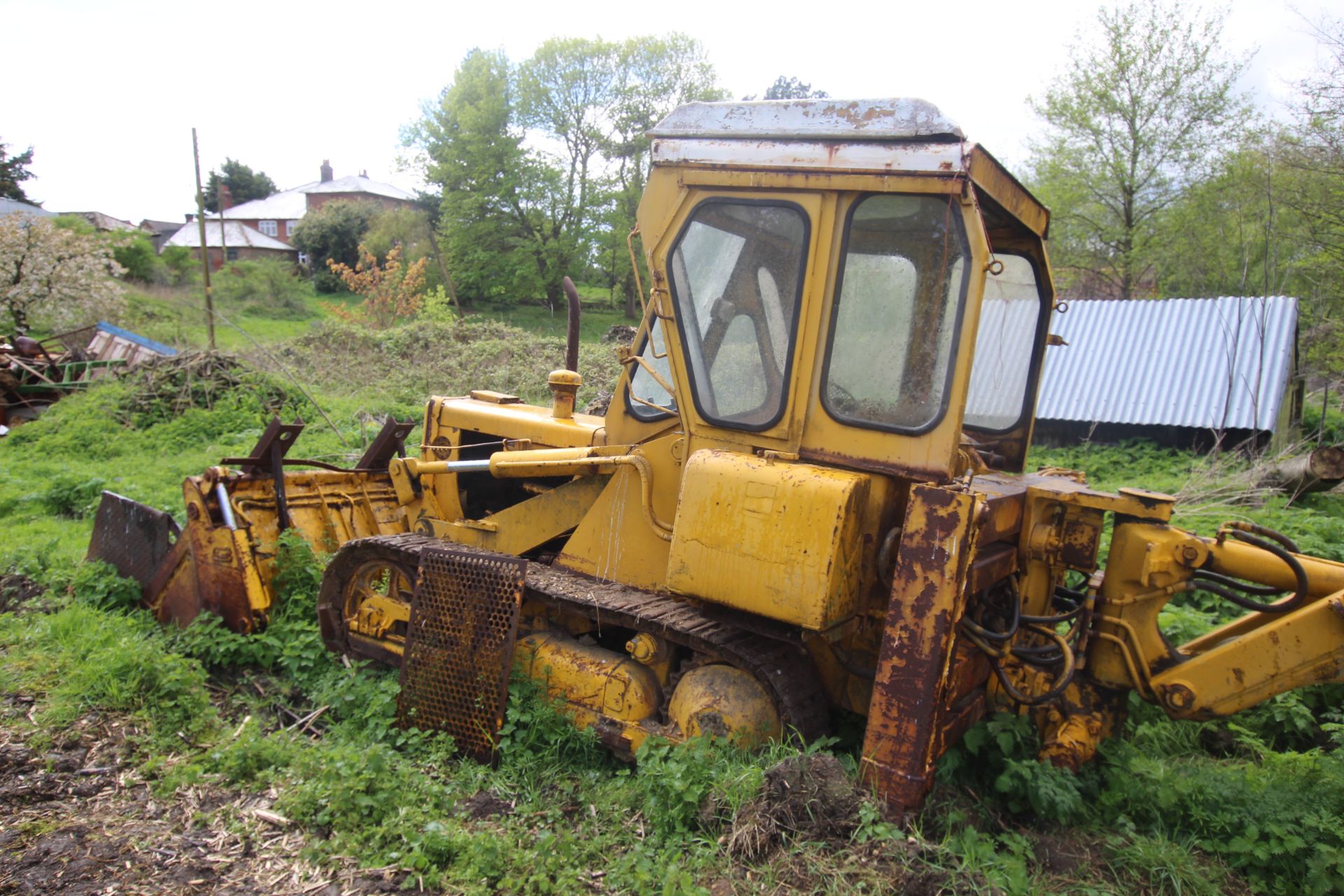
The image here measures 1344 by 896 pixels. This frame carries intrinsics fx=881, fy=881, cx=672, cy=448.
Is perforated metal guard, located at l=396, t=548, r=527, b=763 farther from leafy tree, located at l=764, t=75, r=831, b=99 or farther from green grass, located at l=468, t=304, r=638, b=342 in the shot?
leafy tree, located at l=764, t=75, r=831, b=99

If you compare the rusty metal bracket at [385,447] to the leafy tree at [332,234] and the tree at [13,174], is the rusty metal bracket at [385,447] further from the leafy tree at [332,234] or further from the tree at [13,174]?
the tree at [13,174]

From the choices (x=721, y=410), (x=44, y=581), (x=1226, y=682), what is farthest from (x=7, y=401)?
(x=1226, y=682)

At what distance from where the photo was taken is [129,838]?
3.29 metres

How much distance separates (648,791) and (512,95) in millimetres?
36054

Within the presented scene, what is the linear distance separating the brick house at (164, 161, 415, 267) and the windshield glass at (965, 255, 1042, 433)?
148 feet

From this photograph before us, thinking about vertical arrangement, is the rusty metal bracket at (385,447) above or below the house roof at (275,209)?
below

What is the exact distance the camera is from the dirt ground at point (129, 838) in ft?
9.92

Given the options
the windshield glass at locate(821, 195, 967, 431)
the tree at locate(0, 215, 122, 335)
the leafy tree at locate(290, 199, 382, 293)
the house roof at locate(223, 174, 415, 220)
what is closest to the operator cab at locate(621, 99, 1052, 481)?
the windshield glass at locate(821, 195, 967, 431)

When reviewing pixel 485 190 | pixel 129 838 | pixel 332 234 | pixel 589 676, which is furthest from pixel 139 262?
pixel 589 676

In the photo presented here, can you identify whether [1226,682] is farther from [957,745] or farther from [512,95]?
[512,95]

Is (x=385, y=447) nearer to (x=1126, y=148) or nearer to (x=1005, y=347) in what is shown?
(x=1005, y=347)

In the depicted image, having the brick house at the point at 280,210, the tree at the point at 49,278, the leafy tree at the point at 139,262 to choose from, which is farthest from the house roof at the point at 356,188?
the tree at the point at 49,278

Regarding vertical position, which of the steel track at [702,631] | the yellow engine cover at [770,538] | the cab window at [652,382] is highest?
the cab window at [652,382]

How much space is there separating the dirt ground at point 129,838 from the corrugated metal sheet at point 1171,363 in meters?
10.4
